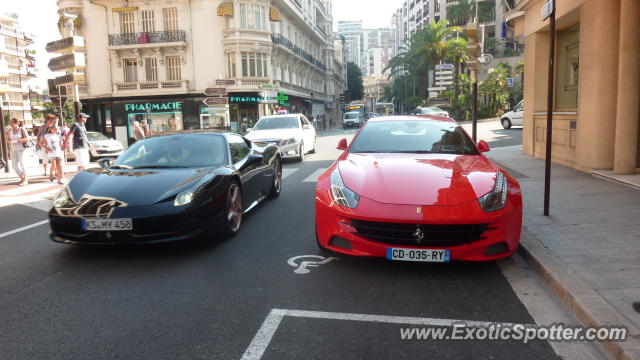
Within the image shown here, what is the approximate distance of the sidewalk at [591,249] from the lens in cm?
340

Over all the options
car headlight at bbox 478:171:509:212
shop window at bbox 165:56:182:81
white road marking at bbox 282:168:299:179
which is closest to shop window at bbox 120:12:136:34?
shop window at bbox 165:56:182:81

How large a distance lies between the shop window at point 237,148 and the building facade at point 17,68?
289 feet

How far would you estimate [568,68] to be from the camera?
12.2 meters

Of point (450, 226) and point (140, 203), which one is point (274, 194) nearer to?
point (140, 203)

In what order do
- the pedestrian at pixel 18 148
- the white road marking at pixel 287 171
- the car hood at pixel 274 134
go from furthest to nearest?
the car hood at pixel 274 134 < the pedestrian at pixel 18 148 < the white road marking at pixel 287 171

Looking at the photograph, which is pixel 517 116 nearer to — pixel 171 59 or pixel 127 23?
pixel 171 59

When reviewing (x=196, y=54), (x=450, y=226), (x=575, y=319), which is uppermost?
(x=196, y=54)

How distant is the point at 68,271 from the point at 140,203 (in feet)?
3.06

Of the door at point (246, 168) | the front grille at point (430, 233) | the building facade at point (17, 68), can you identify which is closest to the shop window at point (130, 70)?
the door at point (246, 168)

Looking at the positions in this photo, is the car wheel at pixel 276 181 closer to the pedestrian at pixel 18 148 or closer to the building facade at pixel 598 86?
the building facade at pixel 598 86

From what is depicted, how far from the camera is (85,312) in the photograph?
12.3 ft

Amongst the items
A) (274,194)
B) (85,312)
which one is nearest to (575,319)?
(85,312)

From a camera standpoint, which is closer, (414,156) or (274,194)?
(414,156)

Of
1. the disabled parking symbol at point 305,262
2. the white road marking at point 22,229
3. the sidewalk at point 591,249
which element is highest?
the sidewalk at point 591,249
